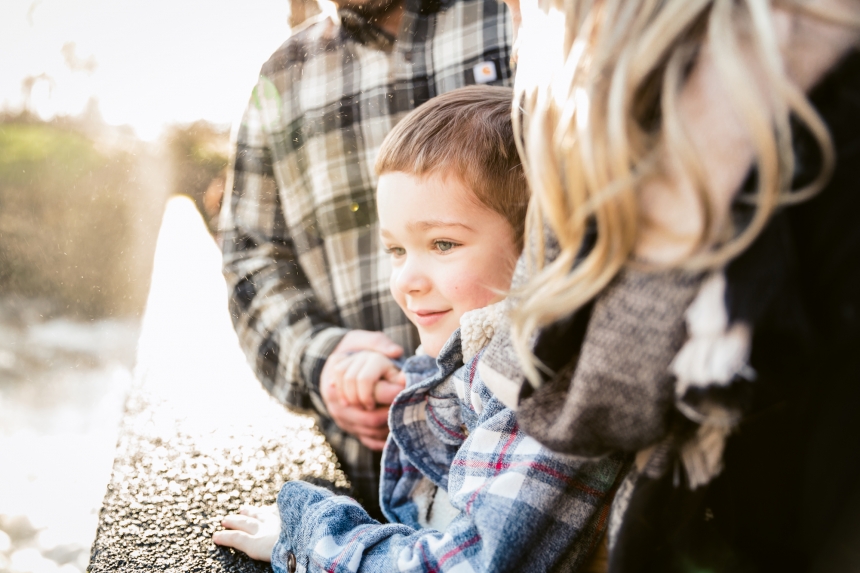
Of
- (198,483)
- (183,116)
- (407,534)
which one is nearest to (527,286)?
(407,534)

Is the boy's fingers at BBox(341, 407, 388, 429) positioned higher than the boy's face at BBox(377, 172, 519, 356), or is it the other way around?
the boy's face at BBox(377, 172, 519, 356)

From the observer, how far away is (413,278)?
35.0 inches

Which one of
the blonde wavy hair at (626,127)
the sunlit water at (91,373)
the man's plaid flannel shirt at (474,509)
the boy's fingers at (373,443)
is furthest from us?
the boy's fingers at (373,443)

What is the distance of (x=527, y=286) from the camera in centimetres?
50

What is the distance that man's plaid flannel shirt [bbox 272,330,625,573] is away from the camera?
2.00 feet

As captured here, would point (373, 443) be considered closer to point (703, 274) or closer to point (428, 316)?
point (428, 316)

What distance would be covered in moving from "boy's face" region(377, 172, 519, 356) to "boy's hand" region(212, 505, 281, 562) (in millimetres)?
466

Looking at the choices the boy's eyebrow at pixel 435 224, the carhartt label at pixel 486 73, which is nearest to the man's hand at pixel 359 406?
the boy's eyebrow at pixel 435 224

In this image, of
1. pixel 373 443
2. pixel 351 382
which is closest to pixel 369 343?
pixel 351 382

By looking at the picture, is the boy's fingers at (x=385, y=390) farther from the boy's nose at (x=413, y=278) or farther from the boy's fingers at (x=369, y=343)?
the boy's nose at (x=413, y=278)

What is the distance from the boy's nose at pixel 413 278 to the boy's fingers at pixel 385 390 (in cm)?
32

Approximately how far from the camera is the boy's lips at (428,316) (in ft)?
2.98

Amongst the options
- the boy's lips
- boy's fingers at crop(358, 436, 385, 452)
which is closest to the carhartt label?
the boy's lips

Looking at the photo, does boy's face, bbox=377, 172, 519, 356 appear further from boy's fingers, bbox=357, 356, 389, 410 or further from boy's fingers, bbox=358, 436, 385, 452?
boy's fingers, bbox=358, 436, 385, 452
